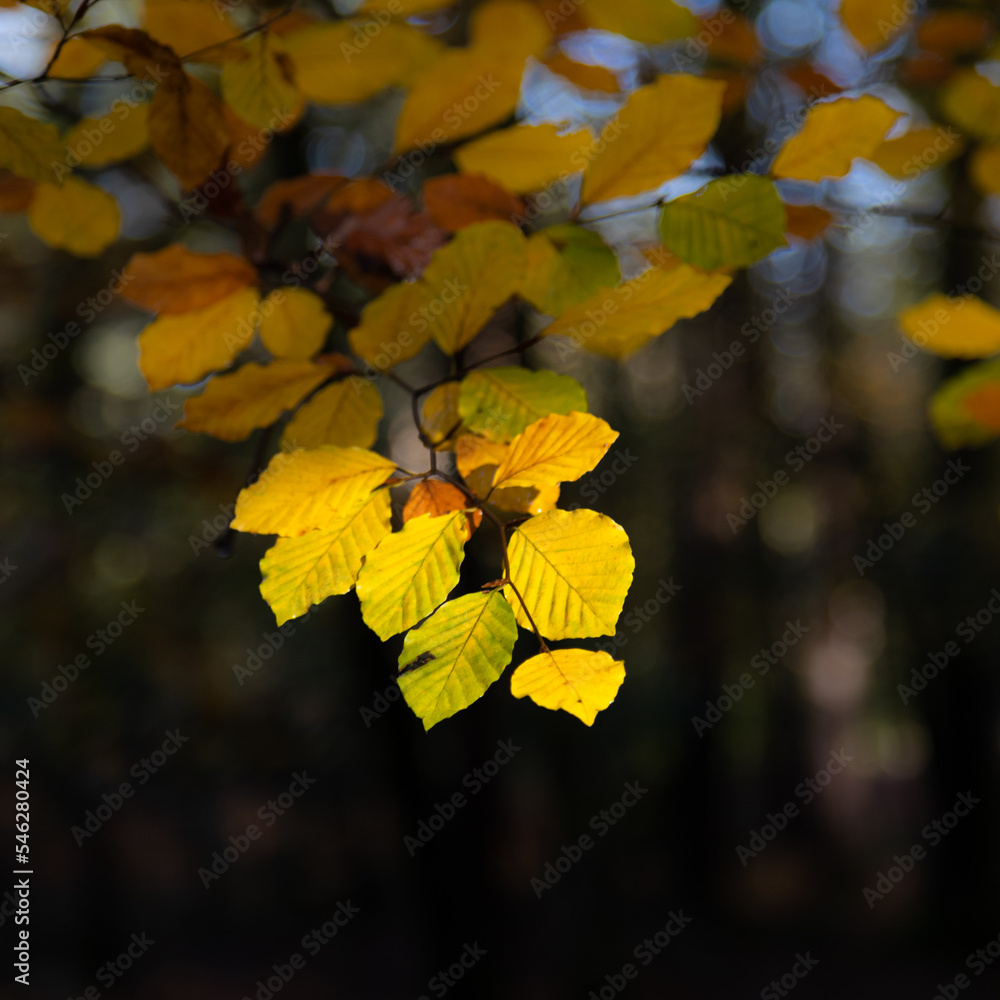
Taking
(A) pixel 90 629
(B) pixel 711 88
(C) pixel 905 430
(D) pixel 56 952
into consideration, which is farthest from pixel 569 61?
(C) pixel 905 430

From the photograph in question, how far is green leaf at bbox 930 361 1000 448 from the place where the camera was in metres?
0.96

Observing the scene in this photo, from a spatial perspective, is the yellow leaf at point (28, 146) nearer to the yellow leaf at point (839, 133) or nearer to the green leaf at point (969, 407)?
the yellow leaf at point (839, 133)

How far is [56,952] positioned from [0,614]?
6.88 metres

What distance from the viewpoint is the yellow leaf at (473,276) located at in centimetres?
55

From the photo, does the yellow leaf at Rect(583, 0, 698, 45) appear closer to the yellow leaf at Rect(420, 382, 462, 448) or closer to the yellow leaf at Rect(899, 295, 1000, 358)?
the yellow leaf at Rect(899, 295, 1000, 358)

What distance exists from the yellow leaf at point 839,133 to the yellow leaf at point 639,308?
0.14 meters

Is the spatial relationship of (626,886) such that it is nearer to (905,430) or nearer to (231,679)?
(231,679)

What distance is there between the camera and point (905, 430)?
10.2 meters

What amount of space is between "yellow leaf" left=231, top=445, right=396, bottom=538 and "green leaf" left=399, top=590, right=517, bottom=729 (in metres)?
0.11

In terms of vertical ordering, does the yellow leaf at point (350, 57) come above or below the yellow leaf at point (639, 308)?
above

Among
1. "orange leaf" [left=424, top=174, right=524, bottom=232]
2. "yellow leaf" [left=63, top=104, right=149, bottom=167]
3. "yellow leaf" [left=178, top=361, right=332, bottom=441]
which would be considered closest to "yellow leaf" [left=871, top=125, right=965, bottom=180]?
"orange leaf" [left=424, top=174, right=524, bottom=232]

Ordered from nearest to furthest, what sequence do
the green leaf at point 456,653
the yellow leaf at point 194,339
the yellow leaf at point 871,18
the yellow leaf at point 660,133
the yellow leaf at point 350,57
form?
1. the green leaf at point 456,653
2. the yellow leaf at point 660,133
3. the yellow leaf at point 194,339
4. the yellow leaf at point 350,57
5. the yellow leaf at point 871,18

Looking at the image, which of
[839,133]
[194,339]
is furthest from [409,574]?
[839,133]

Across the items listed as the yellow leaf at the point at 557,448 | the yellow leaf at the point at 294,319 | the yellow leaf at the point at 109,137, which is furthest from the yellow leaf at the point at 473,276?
the yellow leaf at the point at 109,137
